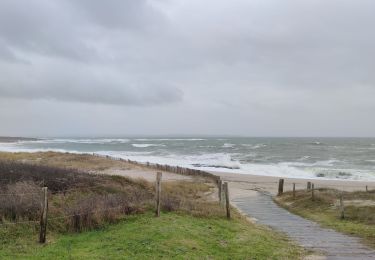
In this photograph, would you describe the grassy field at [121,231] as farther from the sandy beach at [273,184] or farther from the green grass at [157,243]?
the sandy beach at [273,184]

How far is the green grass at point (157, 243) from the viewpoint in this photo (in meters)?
10.0

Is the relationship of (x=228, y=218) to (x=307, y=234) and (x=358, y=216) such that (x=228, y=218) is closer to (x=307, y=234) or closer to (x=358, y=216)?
(x=307, y=234)

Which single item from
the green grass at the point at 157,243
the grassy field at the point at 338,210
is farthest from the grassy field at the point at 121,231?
the grassy field at the point at 338,210

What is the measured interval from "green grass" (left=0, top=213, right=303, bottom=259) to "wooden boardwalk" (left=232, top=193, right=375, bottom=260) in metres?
0.87

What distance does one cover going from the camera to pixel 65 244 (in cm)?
1088

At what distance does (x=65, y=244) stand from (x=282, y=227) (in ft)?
29.8

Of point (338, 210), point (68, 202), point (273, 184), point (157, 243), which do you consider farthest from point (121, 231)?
point (273, 184)

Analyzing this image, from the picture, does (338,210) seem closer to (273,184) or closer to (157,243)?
(157,243)

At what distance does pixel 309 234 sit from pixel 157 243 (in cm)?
658

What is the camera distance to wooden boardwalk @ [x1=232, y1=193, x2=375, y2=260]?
11875 millimetres

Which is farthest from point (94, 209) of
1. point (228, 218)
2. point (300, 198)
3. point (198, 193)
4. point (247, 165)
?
point (247, 165)

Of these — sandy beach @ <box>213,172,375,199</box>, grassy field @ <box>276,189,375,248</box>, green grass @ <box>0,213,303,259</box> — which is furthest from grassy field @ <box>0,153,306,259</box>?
sandy beach @ <box>213,172,375,199</box>

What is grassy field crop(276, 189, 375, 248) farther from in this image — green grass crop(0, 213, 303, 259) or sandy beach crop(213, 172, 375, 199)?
sandy beach crop(213, 172, 375, 199)

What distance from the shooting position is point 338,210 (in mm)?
20594
